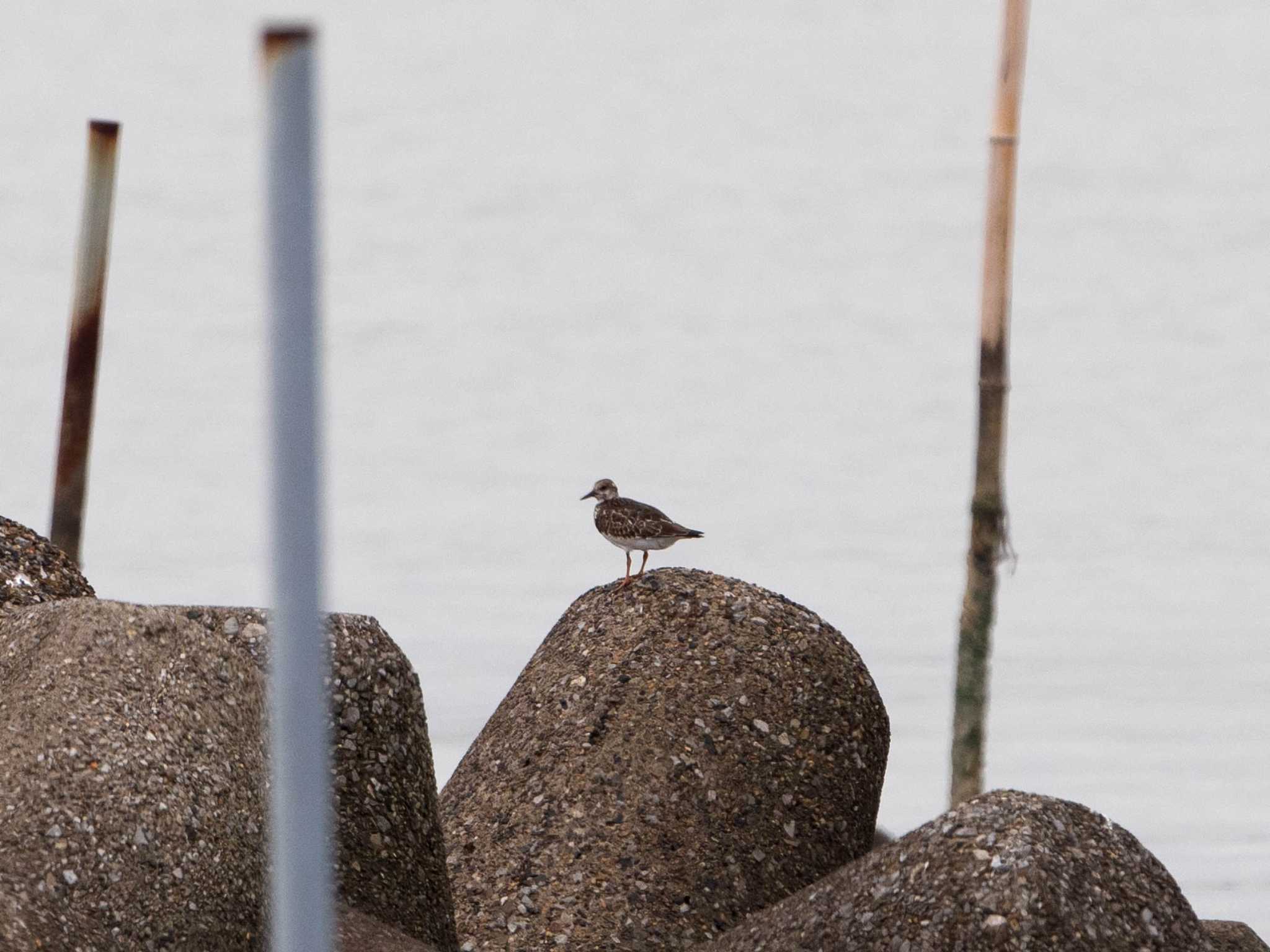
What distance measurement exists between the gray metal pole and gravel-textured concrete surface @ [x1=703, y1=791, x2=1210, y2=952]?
4.62 meters

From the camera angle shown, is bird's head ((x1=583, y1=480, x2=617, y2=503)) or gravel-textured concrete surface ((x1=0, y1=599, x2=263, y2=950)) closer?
gravel-textured concrete surface ((x1=0, y1=599, x2=263, y2=950))

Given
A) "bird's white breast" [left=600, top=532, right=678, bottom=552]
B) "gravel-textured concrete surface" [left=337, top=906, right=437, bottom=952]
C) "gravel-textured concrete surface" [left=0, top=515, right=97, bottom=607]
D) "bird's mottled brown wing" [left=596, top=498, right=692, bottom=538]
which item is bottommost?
"gravel-textured concrete surface" [left=337, top=906, right=437, bottom=952]

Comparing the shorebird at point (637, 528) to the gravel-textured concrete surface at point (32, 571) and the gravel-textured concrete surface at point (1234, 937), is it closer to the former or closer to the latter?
the gravel-textured concrete surface at point (32, 571)

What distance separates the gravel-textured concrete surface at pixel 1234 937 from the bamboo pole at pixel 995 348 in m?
6.64

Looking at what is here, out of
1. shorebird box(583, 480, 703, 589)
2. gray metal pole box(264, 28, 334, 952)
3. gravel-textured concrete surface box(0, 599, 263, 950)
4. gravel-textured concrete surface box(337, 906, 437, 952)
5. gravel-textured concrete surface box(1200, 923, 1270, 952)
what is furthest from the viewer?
shorebird box(583, 480, 703, 589)

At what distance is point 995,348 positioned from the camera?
16547mm

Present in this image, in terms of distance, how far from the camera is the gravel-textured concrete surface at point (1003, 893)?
7.67 m

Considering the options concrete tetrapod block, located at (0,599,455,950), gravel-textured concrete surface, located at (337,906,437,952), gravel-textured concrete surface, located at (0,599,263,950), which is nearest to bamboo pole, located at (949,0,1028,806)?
gravel-textured concrete surface, located at (337,906,437,952)

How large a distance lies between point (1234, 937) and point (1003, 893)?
118 inches

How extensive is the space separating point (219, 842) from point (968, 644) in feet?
35.1

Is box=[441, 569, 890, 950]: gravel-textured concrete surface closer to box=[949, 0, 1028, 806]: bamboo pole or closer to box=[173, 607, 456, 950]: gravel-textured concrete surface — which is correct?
box=[173, 607, 456, 950]: gravel-textured concrete surface

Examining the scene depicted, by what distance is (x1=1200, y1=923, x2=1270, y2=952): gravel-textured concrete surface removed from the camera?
9977 millimetres

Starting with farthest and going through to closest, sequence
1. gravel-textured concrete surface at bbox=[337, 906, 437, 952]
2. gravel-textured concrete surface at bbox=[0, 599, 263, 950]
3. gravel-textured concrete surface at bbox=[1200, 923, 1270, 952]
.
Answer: gravel-textured concrete surface at bbox=[1200, 923, 1270, 952], gravel-textured concrete surface at bbox=[337, 906, 437, 952], gravel-textured concrete surface at bbox=[0, 599, 263, 950]

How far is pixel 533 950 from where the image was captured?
9336 millimetres
